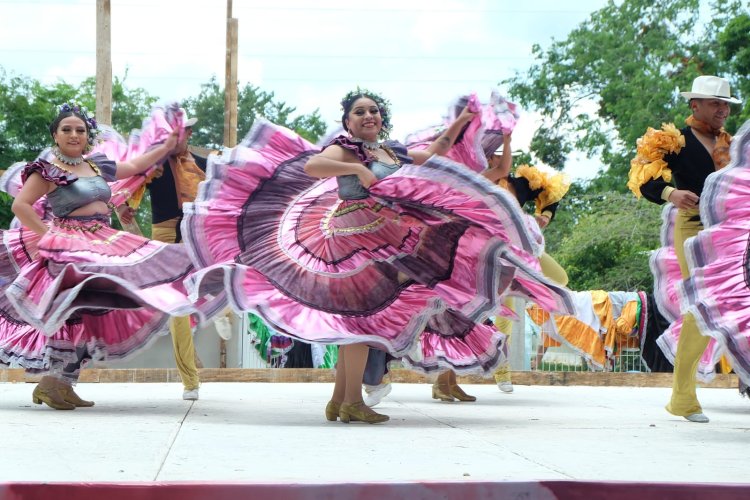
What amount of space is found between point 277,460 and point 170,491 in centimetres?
83

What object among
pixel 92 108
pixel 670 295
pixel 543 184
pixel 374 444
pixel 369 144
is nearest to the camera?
pixel 374 444

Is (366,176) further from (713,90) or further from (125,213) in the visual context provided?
(125,213)

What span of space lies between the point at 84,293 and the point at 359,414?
1.69m

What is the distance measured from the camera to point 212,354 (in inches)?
→ 504

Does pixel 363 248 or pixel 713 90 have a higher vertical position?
pixel 713 90

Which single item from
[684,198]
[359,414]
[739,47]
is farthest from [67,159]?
[739,47]

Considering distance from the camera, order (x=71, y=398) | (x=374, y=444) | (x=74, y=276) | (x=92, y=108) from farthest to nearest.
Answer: (x=92, y=108) < (x=71, y=398) < (x=74, y=276) < (x=374, y=444)

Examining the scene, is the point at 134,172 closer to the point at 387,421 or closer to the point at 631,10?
the point at 387,421

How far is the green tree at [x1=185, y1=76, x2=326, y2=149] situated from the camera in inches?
2312

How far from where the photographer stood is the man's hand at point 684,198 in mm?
6508

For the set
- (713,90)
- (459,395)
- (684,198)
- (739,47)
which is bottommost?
(459,395)

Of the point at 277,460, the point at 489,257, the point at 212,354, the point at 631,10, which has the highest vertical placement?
the point at 631,10

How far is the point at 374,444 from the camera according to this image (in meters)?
5.12

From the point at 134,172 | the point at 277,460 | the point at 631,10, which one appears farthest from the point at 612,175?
the point at 277,460
